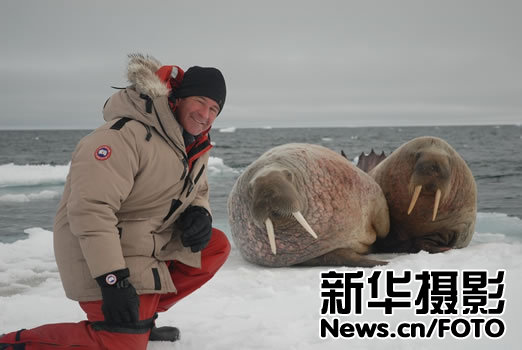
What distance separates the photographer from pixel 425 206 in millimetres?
4738

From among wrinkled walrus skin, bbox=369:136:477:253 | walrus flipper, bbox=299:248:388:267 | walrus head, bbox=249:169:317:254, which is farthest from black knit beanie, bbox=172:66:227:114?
wrinkled walrus skin, bbox=369:136:477:253

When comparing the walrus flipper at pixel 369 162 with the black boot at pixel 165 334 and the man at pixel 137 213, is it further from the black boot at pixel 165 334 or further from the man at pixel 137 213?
the black boot at pixel 165 334

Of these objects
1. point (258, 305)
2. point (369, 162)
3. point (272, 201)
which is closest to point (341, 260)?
point (272, 201)

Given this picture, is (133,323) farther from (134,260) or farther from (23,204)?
(23,204)

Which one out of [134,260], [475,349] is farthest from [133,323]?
[475,349]

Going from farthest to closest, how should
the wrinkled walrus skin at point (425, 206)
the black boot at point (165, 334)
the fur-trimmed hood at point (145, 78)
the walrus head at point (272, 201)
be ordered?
the wrinkled walrus skin at point (425, 206) < the walrus head at point (272, 201) < the black boot at point (165, 334) < the fur-trimmed hood at point (145, 78)

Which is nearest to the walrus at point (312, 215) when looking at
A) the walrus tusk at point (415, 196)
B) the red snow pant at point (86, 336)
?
the walrus tusk at point (415, 196)

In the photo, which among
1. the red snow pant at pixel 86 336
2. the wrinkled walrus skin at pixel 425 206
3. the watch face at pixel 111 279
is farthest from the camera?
the wrinkled walrus skin at pixel 425 206

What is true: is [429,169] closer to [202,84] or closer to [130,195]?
[202,84]

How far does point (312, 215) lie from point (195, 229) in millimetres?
1870

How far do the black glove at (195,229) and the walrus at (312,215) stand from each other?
139cm

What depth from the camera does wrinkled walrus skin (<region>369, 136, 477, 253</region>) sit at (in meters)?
4.74

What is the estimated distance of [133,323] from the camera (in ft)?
6.64

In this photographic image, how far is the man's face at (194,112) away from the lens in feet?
7.46
